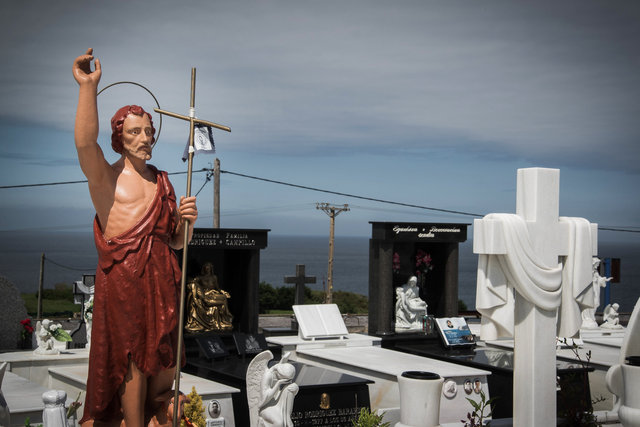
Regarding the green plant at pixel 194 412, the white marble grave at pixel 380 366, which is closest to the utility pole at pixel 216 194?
the white marble grave at pixel 380 366

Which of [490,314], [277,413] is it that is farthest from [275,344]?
[490,314]

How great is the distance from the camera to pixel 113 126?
5.05 m

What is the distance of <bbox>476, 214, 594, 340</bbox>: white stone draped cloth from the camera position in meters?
6.77

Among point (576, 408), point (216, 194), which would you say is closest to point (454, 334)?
point (576, 408)

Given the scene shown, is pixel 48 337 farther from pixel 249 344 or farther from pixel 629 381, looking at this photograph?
pixel 629 381

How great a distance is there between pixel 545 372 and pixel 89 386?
4.14 metres

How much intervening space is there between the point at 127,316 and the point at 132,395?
0.47 metres

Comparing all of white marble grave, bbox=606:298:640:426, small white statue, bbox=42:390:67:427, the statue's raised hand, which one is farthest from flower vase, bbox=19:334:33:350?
white marble grave, bbox=606:298:640:426

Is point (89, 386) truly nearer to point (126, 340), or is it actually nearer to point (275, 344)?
point (126, 340)

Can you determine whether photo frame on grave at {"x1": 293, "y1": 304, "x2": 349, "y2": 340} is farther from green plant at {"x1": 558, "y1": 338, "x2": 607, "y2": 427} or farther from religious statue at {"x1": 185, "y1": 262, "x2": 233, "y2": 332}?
green plant at {"x1": 558, "y1": 338, "x2": 607, "y2": 427}

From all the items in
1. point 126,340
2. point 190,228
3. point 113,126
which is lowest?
point 126,340

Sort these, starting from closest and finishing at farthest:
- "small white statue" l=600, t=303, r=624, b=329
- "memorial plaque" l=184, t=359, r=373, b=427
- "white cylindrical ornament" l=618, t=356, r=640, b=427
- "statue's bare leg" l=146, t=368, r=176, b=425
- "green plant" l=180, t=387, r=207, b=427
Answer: "statue's bare leg" l=146, t=368, r=176, b=425 → "green plant" l=180, t=387, r=207, b=427 → "white cylindrical ornament" l=618, t=356, r=640, b=427 → "memorial plaque" l=184, t=359, r=373, b=427 → "small white statue" l=600, t=303, r=624, b=329

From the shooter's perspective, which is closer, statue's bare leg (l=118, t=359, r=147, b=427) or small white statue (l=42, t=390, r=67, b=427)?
statue's bare leg (l=118, t=359, r=147, b=427)

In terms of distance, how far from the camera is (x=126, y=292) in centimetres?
473
